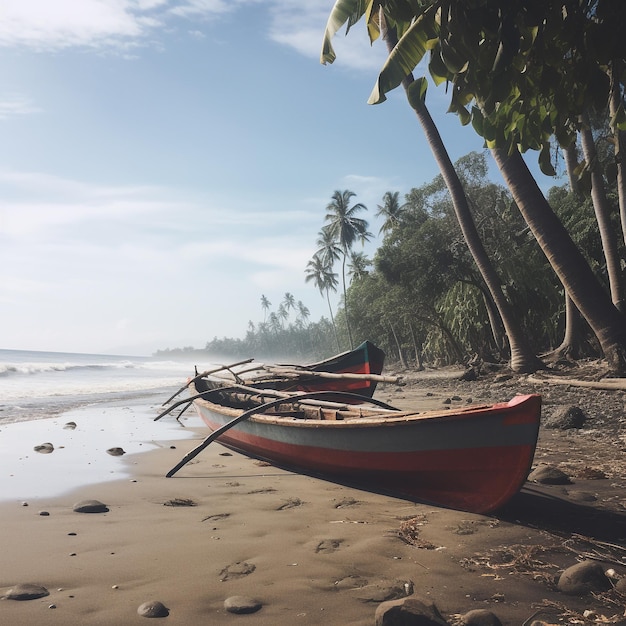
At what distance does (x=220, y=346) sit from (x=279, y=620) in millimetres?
168207

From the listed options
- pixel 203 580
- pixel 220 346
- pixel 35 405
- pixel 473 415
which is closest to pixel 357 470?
pixel 473 415

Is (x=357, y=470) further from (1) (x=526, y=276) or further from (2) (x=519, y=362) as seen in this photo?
(1) (x=526, y=276)

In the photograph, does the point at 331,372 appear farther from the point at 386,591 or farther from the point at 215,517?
the point at 386,591

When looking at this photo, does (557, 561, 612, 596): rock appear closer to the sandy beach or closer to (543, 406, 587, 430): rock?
the sandy beach

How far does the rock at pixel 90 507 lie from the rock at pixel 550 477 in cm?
444

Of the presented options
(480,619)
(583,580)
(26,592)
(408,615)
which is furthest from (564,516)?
(26,592)

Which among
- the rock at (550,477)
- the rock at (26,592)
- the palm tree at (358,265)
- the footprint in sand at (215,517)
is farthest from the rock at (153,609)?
the palm tree at (358,265)

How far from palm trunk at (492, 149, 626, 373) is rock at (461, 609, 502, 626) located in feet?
18.4

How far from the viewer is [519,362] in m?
15.0

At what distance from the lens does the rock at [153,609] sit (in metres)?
2.69

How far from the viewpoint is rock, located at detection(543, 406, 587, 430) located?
8.18 m

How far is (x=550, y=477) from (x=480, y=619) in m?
3.13

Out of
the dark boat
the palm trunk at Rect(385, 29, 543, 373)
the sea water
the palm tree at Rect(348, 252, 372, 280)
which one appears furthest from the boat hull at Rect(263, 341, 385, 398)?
the palm tree at Rect(348, 252, 372, 280)

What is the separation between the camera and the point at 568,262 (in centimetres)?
714
